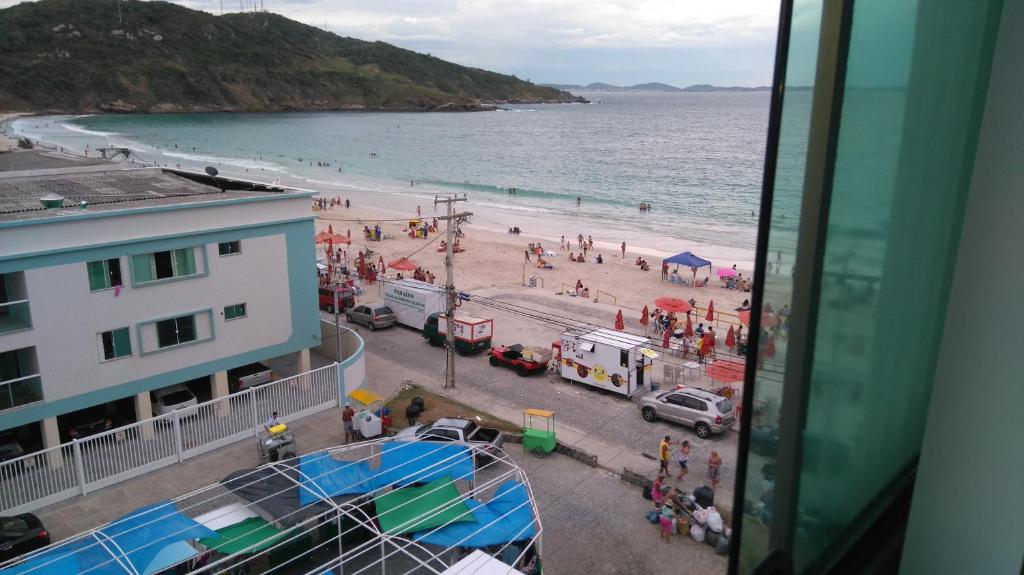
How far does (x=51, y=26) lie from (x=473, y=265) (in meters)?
193

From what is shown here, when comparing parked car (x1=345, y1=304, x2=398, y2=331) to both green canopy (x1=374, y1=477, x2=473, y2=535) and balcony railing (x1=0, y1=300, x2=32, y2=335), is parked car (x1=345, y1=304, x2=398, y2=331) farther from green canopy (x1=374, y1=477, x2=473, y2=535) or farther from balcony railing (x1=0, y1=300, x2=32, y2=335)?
green canopy (x1=374, y1=477, x2=473, y2=535)

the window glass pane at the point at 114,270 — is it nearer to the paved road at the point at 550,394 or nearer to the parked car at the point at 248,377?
the parked car at the point at 248,377

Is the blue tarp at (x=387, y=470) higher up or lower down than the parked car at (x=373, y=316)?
higher up

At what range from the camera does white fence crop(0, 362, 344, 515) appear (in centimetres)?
1507

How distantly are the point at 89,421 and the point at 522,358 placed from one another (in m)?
13.0

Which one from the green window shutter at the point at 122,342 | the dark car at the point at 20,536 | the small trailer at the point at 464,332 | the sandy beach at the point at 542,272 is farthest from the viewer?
the sandy beach at the point at 542,272

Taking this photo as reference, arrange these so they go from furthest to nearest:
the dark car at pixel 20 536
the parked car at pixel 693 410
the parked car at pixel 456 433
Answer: the parked car at pixel 693 410 < the parked car at pixel 456 433 < the dark car at pixel 20 536

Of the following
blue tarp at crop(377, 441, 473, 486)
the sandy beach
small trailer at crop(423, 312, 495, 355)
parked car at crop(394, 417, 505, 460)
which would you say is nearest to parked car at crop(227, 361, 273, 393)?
parked car at crop(394, 417, 505, 460)

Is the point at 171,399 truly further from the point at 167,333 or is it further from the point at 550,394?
the point at 550,394

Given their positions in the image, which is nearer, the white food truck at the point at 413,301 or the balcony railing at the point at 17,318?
the balcony railing at the point at 17,318

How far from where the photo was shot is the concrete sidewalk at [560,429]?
16781 mm

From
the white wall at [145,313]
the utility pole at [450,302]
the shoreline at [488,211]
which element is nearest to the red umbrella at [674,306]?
the utility pole at [450,302]

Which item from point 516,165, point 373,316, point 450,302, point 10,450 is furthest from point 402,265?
point 516,165

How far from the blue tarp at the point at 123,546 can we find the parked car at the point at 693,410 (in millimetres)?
12473
